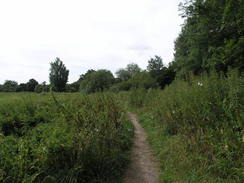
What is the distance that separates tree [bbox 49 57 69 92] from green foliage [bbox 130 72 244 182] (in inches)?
1562

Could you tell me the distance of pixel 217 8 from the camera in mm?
5562

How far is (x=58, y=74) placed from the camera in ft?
129

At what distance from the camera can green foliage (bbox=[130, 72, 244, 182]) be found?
2318mm

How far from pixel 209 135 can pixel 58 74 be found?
42491 millimetres

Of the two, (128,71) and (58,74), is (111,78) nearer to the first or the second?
(58,74)

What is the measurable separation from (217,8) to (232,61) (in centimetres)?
242

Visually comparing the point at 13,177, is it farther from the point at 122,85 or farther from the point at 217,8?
the point at 122,85

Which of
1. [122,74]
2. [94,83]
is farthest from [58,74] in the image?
[94,83]

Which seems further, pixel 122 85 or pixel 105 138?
pixel 122 85

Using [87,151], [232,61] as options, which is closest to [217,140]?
[87,151]

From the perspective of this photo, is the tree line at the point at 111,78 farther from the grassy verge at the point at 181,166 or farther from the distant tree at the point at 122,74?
the grassy verge at the point at 181,166

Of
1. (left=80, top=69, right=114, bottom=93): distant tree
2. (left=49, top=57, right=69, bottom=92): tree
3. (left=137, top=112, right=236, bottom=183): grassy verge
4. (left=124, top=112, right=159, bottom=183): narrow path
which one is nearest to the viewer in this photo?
(left=137, top=112, right=236, bottom=183): grassy verge

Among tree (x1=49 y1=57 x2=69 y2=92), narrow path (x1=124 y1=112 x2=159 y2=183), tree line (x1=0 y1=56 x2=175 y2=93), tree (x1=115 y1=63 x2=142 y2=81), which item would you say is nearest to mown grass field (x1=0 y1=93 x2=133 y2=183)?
narrow path (x1=124 y1=112 x2=159 y2=183)

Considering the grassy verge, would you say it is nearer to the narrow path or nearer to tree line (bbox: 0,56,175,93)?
the narrow path
